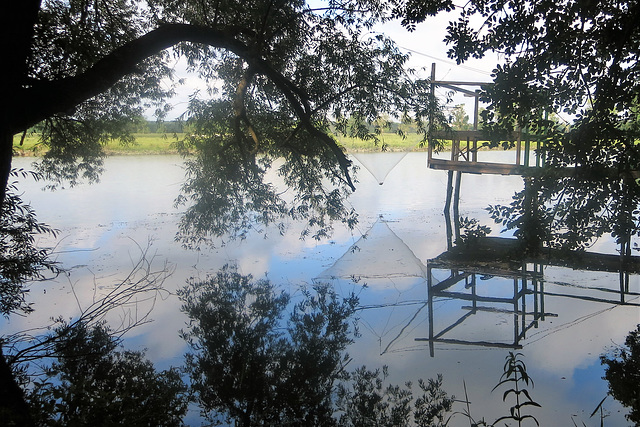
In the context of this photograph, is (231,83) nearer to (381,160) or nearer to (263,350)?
(381,160)

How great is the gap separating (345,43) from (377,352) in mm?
3895

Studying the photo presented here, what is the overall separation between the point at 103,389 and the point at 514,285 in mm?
5612

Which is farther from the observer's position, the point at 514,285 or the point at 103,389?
the point at 514,285

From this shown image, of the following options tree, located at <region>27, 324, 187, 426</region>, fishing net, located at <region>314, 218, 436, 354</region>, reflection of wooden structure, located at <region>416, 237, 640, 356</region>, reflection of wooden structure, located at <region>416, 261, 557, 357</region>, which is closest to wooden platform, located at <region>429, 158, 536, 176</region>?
reflection of wooden structure, located at <region>416, 237, 640, 356</region>

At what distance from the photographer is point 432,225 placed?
12.3 meters

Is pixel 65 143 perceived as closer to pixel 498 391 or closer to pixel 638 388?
pixel 498 391

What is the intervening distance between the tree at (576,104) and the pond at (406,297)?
1.39 meters

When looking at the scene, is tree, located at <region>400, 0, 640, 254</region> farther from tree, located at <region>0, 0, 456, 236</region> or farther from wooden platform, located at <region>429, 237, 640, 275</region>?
wooden platform, located at <region>429, 237, 640, 275</region>

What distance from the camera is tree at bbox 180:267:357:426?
13.8ft

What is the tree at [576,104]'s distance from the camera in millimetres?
3895

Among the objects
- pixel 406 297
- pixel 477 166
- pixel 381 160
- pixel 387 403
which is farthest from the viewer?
pixel 477 166

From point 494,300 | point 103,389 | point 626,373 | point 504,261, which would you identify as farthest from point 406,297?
point 103,389

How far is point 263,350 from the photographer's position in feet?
17.7

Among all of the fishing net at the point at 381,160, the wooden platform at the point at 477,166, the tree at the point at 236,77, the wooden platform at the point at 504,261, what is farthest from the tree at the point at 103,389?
A: the wooden platform at the point at 477,166
